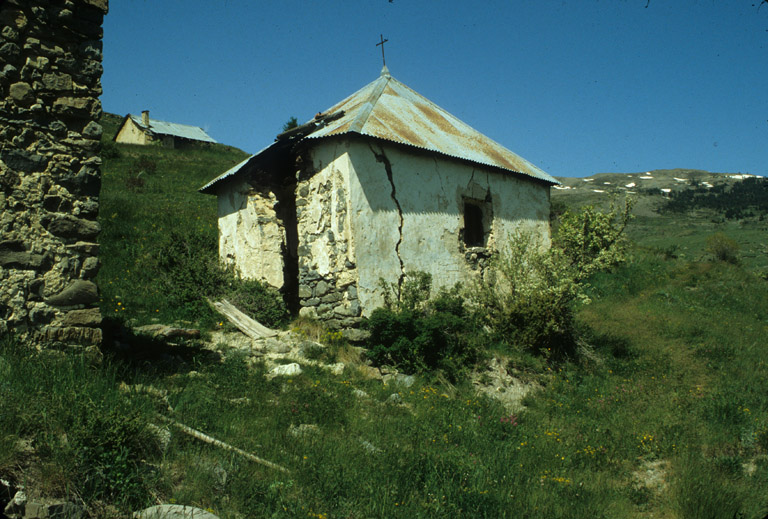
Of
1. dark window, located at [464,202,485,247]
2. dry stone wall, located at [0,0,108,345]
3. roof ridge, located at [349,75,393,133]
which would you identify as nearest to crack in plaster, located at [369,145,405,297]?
roof ridge, located at [349,75,393,133]

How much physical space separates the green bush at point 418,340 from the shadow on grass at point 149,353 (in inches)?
94.1

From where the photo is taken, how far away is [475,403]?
6047mm

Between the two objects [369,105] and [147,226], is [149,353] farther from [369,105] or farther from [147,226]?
[147,226]

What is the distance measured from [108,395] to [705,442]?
19.6ft

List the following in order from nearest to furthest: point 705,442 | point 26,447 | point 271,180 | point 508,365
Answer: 1. point 26,447
2. point 705,442
3. point 508,365
4. point 271,180

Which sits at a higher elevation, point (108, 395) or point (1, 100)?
point (1, 100)

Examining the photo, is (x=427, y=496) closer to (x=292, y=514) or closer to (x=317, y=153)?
(x=292, y=514)

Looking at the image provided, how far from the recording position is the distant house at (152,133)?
1548 inches

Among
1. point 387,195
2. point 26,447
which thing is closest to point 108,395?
point 26,447

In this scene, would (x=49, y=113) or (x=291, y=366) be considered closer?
(x=49, y=113)

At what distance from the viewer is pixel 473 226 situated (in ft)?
36.6

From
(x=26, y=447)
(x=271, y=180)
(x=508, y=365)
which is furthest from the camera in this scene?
(x=271, y=180)

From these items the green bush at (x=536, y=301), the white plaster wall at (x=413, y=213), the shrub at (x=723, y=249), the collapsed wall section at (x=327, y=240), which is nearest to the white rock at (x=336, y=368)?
the collapsed wall section at (x=327, y=240)

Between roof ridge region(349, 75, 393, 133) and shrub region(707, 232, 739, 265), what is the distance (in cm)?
1477
